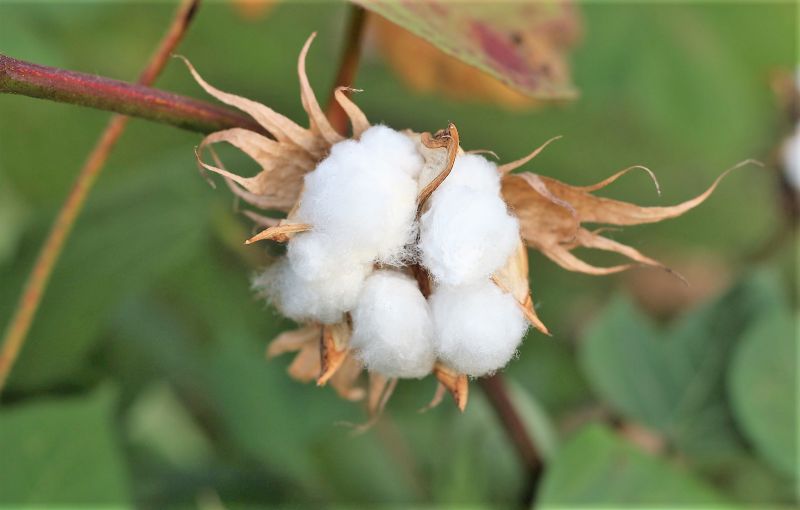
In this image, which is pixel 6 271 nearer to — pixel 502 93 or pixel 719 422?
pixel 502 93

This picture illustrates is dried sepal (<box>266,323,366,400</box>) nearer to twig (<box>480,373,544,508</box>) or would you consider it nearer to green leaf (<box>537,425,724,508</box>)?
twig (<box>480,373,544,508</box>)

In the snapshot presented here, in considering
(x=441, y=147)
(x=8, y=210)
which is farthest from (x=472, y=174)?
(x=8, y=210)

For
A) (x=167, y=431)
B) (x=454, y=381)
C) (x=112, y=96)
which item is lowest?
(x=167, y=431)

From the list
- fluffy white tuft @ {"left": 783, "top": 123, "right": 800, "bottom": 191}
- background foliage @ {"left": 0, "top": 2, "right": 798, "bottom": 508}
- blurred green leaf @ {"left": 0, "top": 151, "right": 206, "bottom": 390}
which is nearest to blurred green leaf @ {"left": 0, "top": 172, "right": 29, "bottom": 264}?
background foliage @ {"left": 0, "top": 2, "right": 798, "bottom": 508}

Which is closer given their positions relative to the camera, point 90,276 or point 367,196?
point 367,196

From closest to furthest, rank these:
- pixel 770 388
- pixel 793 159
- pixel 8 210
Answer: pixel 770 388 < pixel 8 210 < pixel 793 159

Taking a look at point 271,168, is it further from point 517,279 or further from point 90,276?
point 90,276
